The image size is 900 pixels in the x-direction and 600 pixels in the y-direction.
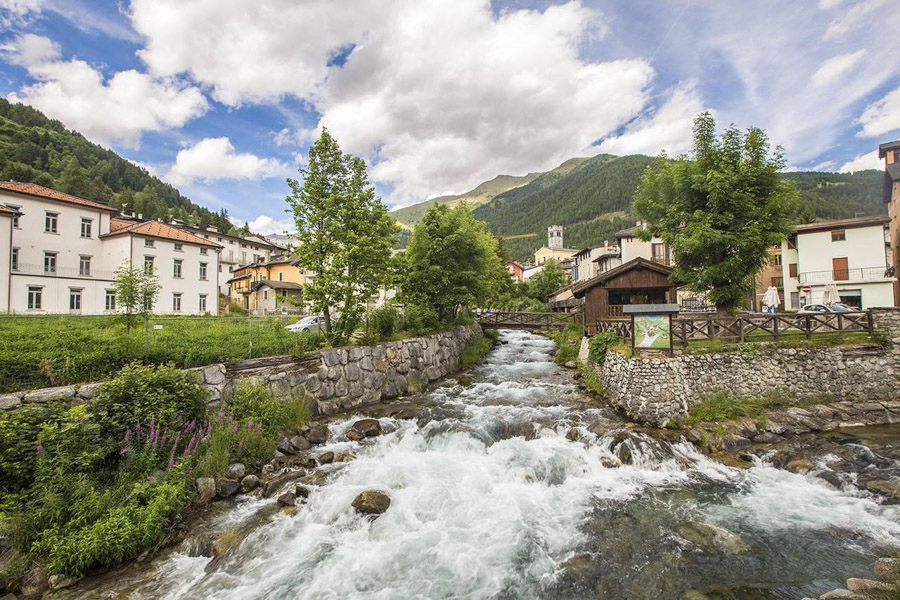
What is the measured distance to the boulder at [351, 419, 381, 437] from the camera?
13672 mm

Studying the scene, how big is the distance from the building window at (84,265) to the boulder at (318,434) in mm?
38743

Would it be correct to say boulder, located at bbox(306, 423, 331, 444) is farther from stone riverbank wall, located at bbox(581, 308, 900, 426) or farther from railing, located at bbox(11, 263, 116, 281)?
railing, located at bbox(11, 263, 116, 281)

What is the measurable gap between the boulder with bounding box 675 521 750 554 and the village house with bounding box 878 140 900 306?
4212cm

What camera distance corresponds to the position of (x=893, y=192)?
34.1m

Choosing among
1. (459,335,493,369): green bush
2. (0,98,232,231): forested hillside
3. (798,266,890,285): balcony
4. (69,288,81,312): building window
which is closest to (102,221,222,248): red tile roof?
(69,288,81,312): building window

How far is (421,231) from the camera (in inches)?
1014

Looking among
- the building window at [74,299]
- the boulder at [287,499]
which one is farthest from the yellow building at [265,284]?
the boulder at [287,499]

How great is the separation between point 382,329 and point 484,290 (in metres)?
9.80

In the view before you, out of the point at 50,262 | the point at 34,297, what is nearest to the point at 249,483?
the point at 34,297

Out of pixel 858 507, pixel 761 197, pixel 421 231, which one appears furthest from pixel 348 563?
pixel 761 197

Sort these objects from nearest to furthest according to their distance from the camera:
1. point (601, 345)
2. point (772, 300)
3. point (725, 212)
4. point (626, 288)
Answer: point (725, 212) < point (601, 345) < point (626, 288) < point (772, 300)

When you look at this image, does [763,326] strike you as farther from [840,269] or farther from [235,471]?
[840,269]

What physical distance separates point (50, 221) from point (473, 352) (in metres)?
40.8

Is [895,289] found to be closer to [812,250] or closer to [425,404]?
[812,250]
